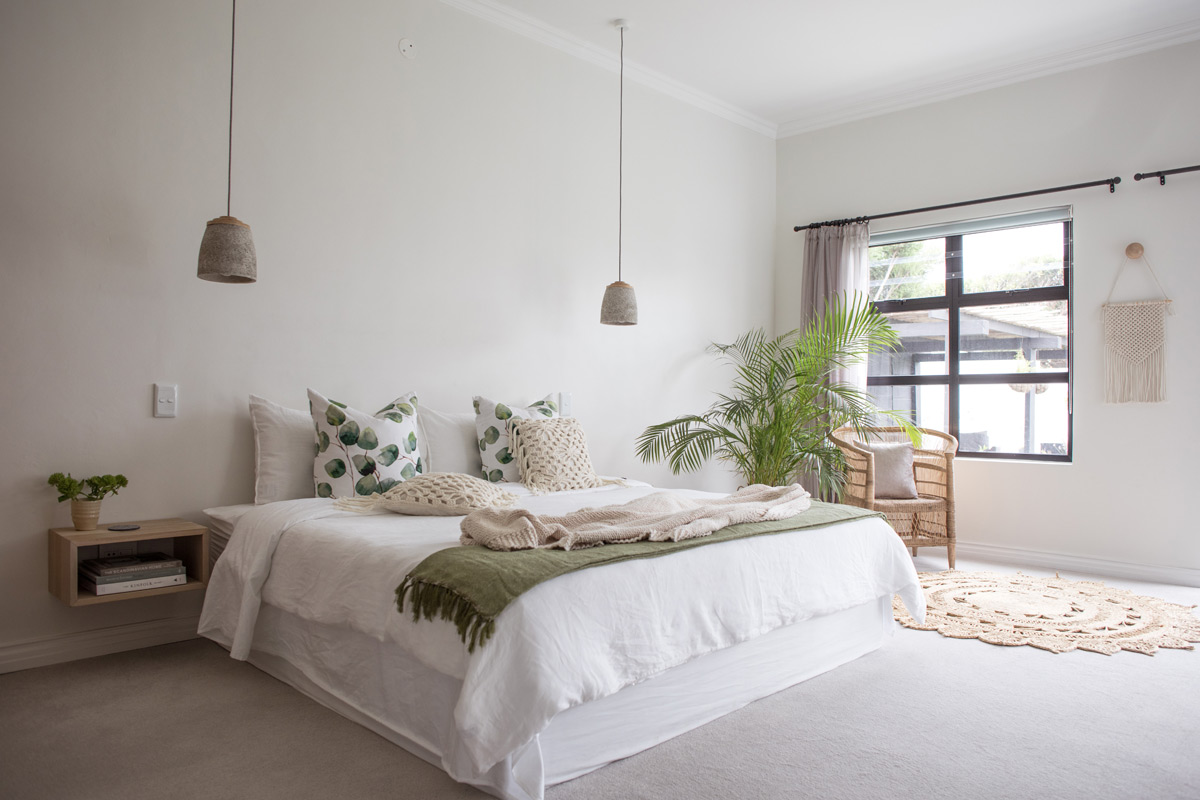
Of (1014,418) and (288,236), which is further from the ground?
(288,236)

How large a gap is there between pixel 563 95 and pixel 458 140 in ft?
2.65

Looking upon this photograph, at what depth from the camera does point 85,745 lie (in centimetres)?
217

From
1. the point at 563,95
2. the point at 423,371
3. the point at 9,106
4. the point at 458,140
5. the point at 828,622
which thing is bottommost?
the point at 828,622

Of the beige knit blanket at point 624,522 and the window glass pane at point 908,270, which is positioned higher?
the window glass pane at point 908,270

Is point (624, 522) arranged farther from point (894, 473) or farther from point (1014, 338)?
point (1014, 338)

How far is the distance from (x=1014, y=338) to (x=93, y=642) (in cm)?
496

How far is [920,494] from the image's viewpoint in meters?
4.79

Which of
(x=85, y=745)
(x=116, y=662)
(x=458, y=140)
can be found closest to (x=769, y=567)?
(x=85, y=745)

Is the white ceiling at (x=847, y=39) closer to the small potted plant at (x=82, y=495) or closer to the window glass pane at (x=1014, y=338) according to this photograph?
the window glass pane at (x=1014, y=338)

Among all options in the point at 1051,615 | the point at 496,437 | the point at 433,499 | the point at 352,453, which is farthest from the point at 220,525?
the point at 1051,615

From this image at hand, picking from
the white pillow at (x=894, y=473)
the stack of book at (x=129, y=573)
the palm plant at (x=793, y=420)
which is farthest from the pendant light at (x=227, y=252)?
the white pillow at (x=894, y=473)

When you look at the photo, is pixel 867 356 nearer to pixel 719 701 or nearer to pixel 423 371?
pixel 423 371

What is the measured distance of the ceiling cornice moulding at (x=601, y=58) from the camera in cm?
409

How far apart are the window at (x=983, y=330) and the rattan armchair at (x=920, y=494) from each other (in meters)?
0.40
